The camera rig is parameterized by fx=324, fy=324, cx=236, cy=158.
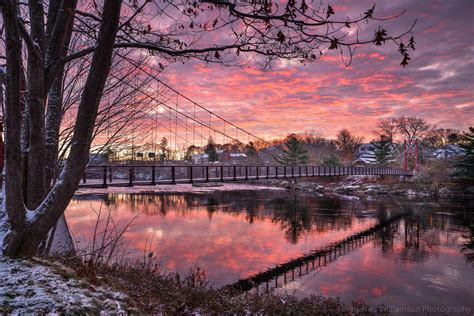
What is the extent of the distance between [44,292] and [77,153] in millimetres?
1397

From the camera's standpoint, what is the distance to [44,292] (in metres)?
3.18

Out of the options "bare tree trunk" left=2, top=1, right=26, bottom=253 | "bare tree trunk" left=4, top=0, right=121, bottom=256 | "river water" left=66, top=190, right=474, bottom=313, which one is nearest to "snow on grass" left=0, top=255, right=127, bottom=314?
"bare tree trunk" left=4, top=0, right=121, bottom=256

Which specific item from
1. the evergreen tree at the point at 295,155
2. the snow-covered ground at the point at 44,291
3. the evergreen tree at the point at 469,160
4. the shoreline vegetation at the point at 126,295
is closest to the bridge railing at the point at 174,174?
the evergreen tree at the point at 295,155

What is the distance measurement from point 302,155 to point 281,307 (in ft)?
188

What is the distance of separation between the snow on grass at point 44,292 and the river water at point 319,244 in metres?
6.34

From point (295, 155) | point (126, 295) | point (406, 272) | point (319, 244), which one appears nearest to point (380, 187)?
point (295, 155)

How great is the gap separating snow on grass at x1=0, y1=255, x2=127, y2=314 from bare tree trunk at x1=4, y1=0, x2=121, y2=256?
248mm

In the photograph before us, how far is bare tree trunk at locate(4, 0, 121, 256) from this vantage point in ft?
10.5

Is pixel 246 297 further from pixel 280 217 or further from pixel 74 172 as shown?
pixel 280 217

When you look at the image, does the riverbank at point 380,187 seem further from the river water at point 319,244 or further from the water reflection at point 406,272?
the water reflection at point 406,272

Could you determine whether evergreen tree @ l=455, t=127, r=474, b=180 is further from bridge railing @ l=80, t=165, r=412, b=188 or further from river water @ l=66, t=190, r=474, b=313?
bridge railing @ l=80, t=165, r=412, b=188

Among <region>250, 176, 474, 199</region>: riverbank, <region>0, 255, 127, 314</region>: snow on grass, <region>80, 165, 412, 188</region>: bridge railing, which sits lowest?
<region>250, 176, 474, 199</region>: riverbank

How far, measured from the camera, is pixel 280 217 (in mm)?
26141

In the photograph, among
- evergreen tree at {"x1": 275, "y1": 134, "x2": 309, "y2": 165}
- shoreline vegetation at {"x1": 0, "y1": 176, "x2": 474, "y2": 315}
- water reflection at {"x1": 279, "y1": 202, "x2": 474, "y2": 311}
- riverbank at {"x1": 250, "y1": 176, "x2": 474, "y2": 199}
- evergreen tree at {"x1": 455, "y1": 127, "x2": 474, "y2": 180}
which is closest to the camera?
shoreline vegetation at {"x1": 0, "y1": 176, "x2": 474, "y2": 315}
